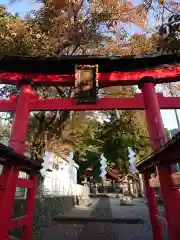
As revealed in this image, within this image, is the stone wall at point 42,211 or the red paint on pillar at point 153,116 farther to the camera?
the stone wall at point 42,211

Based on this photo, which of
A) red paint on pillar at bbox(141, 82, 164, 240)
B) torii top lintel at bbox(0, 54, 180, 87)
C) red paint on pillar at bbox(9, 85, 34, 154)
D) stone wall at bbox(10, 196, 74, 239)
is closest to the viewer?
red paint on pillar at bbox(141, 82, 164, 240)

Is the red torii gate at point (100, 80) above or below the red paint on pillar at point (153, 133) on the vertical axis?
above

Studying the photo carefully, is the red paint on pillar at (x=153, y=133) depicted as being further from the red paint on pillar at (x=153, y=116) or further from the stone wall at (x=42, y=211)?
the stone wall at (x=42, y=211)

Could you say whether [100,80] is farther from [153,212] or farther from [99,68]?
[153,212]

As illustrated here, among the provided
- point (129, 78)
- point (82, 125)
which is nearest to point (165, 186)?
point (129, 78)

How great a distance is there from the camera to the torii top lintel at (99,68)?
7188 mm

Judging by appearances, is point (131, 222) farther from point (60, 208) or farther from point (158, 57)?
point (158, 57)

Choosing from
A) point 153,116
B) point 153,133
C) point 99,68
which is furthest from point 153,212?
point 99,68

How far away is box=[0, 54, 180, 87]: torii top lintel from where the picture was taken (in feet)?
23.6

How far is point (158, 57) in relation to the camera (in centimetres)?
718

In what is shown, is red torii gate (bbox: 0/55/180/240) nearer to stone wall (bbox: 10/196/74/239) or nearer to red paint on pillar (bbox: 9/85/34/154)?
red paint on pillar (bbox: 9/85/34/154)

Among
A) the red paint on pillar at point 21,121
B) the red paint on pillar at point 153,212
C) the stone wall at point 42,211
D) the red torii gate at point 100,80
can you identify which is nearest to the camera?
the red paint on pillar at point 153,212

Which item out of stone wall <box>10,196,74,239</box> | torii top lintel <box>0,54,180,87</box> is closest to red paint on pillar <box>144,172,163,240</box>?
torii top lintel <box>0,54,180,87</box>

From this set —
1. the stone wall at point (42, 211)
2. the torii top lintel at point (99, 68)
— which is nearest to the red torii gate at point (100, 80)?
the torii top lintel at point (99, 68)
